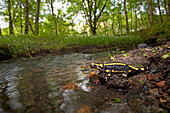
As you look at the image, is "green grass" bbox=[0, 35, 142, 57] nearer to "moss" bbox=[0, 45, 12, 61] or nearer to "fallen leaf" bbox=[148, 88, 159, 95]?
"moss" bbox=[0, 45, 12, 61]

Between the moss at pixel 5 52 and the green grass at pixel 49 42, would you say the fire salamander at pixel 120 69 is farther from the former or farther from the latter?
the moss at pixel 5 52

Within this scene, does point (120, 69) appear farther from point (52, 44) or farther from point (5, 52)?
point (5, 52)

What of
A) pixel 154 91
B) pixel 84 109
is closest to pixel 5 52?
pixel 84 109

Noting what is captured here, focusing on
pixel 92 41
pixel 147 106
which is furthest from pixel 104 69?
pixel 92 41

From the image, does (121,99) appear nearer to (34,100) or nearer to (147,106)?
(147,106)

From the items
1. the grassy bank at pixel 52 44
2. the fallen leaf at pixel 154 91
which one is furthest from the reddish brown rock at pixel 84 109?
the grassy bank at pixel 52 44

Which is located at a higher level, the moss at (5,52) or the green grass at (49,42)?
the green grass at (49,42)

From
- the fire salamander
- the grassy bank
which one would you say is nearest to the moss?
the grassy bank
